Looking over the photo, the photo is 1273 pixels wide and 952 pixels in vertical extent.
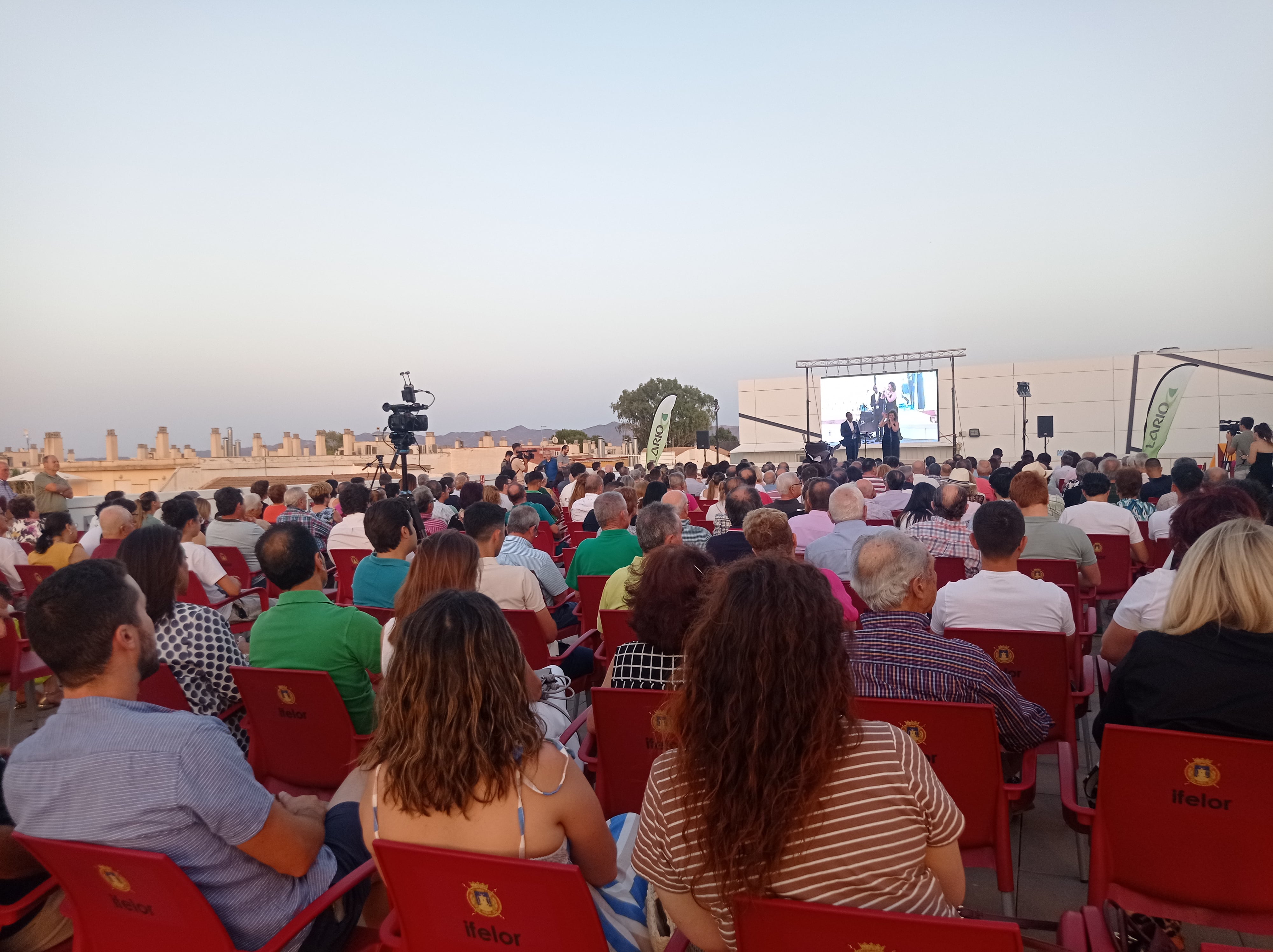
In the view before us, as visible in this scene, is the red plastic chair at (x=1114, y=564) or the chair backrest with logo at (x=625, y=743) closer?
the chair backrest with logo at (x=625, y=743)

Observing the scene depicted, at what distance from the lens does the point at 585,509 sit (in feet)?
26.8

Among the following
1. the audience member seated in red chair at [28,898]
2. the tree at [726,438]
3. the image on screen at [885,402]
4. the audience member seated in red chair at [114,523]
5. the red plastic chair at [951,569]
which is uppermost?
the image on screen at [885,402]

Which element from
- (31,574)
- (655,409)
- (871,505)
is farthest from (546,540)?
(655,409)

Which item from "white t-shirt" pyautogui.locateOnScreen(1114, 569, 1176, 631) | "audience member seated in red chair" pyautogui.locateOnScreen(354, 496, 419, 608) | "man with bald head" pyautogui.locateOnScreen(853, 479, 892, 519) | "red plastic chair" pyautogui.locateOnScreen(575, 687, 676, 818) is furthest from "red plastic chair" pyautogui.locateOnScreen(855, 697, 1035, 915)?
"man with bald head" pyautogui.locateOnScreen(853, 479, 892, 519)

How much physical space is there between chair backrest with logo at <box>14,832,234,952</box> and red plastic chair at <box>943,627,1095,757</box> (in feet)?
7.55

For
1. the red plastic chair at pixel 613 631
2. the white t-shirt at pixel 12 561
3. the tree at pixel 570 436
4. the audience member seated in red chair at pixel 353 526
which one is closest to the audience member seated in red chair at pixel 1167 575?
the red plastic chair at pixel 613 631

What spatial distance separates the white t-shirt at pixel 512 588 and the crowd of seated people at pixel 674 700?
26 cm

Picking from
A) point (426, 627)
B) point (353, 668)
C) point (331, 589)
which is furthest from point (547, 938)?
point (331, 589)

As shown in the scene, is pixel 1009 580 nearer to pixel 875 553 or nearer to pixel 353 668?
pixel 875 553

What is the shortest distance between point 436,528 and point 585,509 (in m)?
1.74

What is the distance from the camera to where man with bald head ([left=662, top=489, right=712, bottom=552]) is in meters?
4.73

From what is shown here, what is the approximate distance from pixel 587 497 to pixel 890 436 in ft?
37.8

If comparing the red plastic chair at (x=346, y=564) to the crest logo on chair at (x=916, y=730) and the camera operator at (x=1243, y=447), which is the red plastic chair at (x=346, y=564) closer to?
the crest logo on chair at (x=916, y=730)

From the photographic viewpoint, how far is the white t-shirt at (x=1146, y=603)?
2848mm
